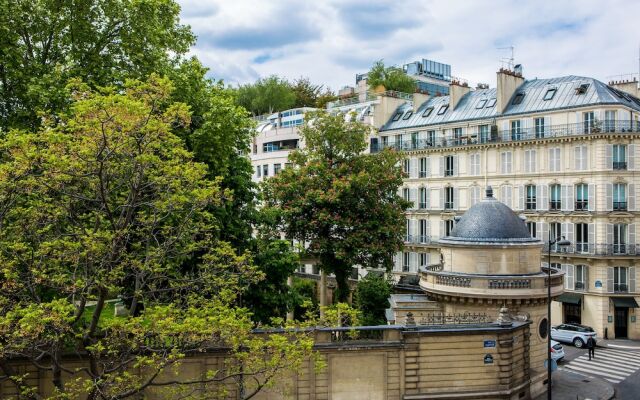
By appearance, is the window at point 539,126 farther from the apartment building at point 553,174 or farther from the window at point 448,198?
the window at point 448,198

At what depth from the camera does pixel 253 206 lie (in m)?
32.5

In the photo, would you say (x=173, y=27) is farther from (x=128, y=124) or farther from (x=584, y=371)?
(x=584, y=371)

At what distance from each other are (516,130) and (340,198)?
61.1 ft

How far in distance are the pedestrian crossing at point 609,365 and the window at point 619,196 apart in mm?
10120

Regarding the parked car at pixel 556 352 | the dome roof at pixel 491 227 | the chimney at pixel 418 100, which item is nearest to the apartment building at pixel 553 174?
the chimney at pixel 418 100

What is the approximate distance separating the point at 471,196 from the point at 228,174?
2665 cm

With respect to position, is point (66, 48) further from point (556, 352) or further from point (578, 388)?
point (556, 352)

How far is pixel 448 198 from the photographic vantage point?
52.9m

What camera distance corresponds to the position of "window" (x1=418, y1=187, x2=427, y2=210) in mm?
54375

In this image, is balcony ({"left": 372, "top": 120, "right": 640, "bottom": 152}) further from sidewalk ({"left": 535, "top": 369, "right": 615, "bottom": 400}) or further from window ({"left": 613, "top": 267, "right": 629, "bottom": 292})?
sidewalk ({"left": 535, "top": 369, "right": 615, "bottom": 400})

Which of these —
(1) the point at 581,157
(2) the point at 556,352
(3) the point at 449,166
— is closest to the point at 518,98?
(3) the point at 449,166

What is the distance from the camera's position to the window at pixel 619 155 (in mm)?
44625

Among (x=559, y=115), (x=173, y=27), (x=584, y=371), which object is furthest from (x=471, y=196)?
(x=173, y=27)

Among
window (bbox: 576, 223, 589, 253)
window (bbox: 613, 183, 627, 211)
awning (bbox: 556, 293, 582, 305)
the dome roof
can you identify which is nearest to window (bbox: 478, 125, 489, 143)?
window (bbox: 576, 223, 589, 253)
